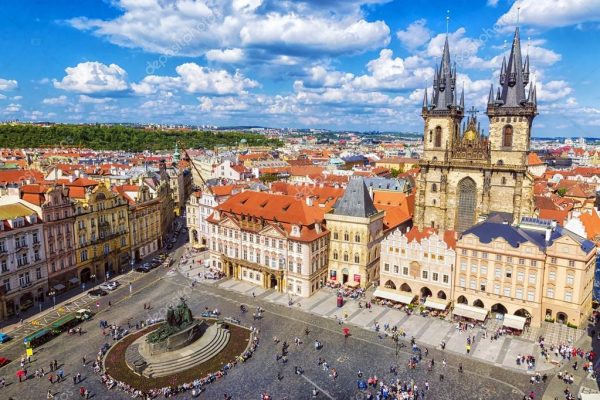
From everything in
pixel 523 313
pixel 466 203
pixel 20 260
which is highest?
pixel 466 203

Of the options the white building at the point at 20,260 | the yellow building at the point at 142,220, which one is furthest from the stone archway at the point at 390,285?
the white building at the point at 20,260

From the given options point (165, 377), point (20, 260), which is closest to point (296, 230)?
point (165, 377)

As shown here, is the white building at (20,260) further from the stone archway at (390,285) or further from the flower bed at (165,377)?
the stone archway at (390,285)

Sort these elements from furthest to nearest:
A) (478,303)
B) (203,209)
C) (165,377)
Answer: (203,209), (478,303), (165,377)

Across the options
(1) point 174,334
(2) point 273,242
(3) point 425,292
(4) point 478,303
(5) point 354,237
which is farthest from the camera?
(5) point 354,237

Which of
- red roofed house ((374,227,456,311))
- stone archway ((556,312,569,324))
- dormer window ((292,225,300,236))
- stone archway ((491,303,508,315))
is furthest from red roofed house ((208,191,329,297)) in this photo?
stone archway ((556,312,569,324))

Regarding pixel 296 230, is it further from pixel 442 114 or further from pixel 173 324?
pixel 442 114
